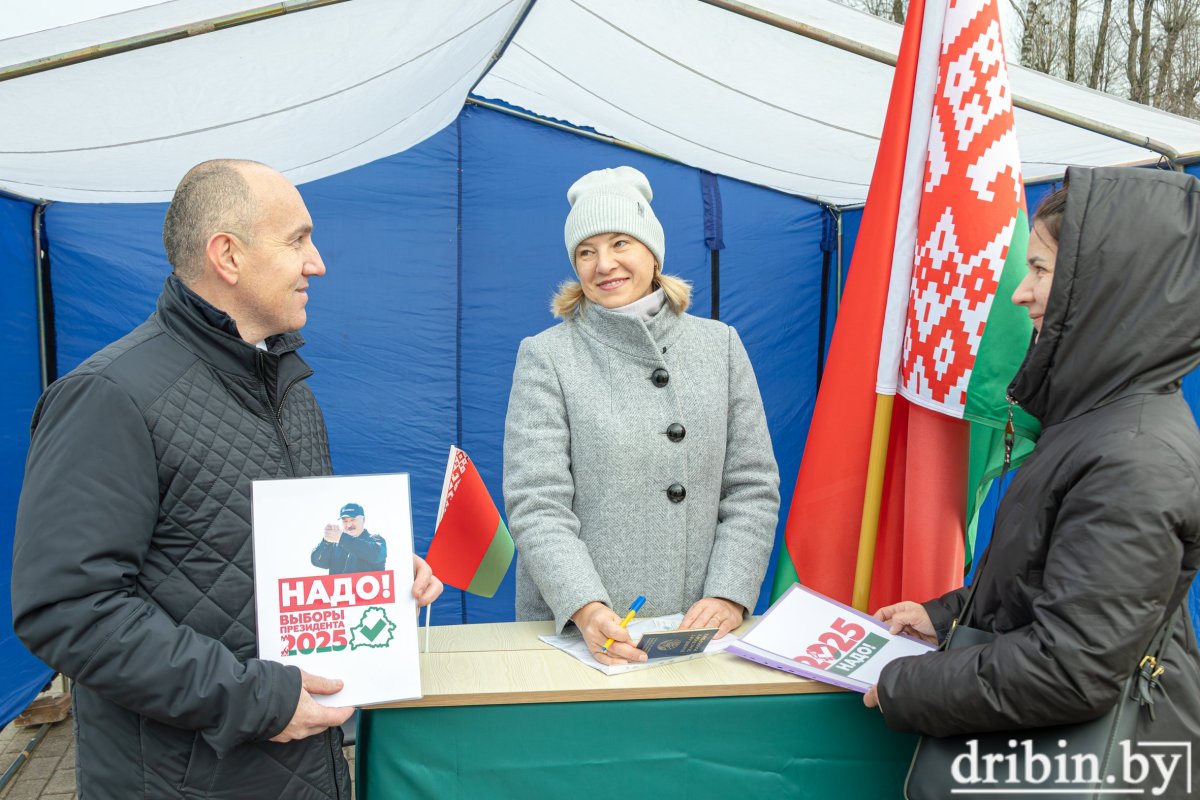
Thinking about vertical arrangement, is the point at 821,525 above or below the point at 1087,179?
below

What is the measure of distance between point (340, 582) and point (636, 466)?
2.27 ft

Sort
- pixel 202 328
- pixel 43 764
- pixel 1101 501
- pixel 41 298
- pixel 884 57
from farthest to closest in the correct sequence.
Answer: pixel 43 764
pixel 41 298
pixel 884 57
pixel 202 328
pixel 1101 501

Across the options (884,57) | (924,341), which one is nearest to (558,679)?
(924,341)

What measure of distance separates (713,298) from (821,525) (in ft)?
6.07

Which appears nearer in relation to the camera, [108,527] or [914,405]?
[108,527]

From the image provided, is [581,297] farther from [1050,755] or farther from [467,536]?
[1050,755]

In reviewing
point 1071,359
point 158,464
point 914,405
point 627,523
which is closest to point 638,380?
point 627,523

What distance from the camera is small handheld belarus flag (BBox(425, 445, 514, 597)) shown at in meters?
1.85

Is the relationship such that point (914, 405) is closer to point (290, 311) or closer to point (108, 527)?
point (290, 311)

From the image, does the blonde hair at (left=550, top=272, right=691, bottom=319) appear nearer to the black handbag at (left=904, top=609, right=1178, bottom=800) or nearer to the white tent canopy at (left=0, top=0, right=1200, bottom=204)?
the white tent canopy at (left=0, top=0, right=1200, bottom=204)

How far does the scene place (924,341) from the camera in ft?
6.75

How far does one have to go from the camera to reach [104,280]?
340cm

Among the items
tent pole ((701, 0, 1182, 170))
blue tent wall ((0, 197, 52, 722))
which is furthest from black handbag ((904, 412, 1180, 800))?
blue tent wall ((0, 197, 52, 722))

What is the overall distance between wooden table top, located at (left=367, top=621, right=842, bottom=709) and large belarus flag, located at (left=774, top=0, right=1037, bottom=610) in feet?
2.13
